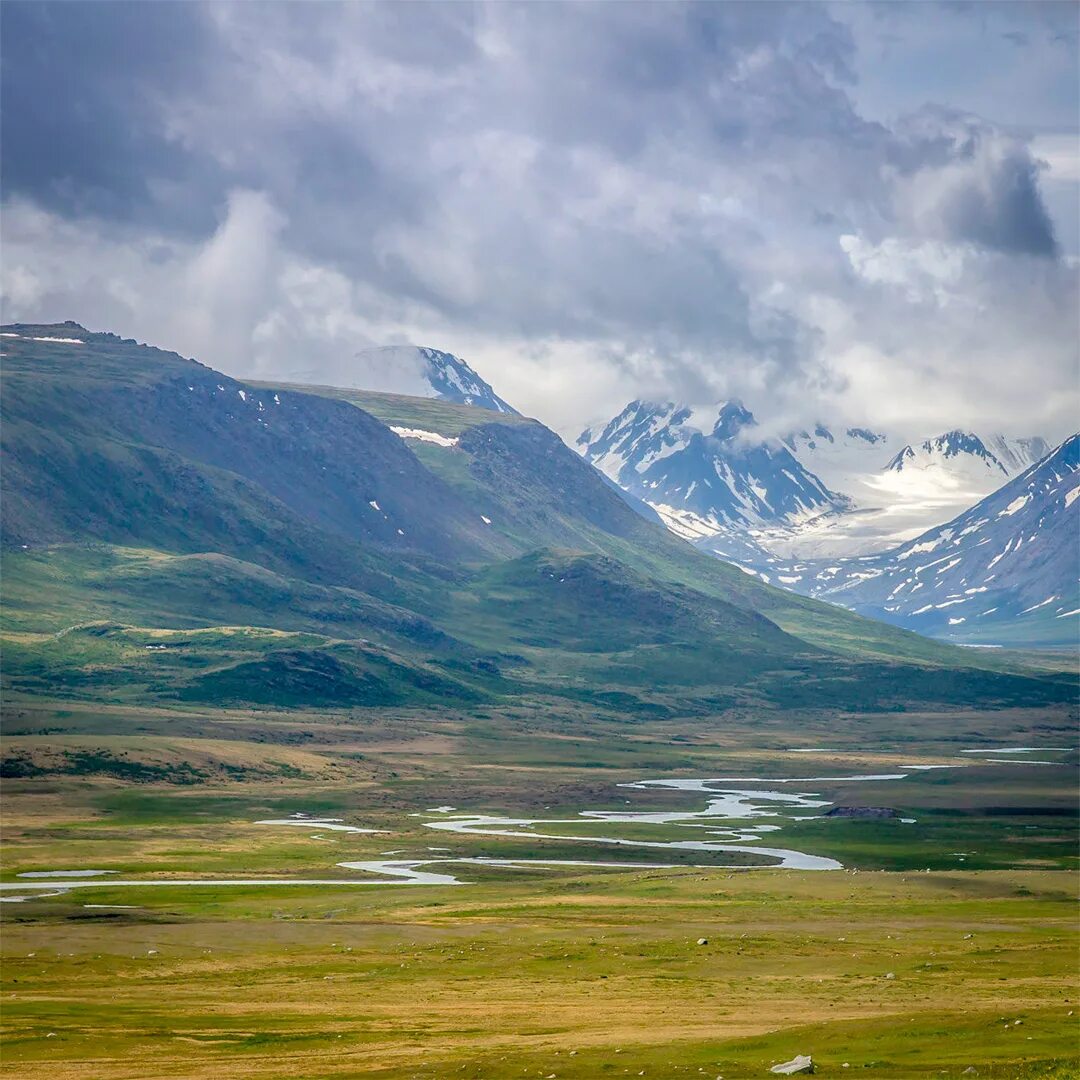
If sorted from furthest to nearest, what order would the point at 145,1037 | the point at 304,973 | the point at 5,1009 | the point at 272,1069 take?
the point at 304,973 → the point at 5,1009 → the point at 145,1037 → the point at 272,1069

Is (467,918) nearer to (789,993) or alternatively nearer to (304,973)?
(304,973)

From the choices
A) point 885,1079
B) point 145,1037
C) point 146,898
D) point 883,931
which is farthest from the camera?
point 146,898

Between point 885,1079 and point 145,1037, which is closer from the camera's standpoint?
point 885,1079

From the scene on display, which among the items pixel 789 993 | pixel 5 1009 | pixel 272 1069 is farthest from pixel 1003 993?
pixel 5 1009

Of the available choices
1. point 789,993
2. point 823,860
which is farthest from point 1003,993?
point 823,860

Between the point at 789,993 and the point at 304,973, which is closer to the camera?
the point at 789,993

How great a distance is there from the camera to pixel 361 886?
154375mm

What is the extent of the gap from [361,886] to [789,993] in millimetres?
75079

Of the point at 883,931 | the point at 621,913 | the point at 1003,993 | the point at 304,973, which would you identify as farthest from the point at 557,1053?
the point at 621,913

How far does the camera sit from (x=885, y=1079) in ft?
194

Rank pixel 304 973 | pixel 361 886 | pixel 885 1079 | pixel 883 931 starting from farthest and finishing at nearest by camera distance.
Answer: pixel 361 886
pixel 883 931
pixel 304 973
pixel 885 1079

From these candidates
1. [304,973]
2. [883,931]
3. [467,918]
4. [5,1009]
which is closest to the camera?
[5,1009]

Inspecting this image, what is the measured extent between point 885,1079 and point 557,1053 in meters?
14.0

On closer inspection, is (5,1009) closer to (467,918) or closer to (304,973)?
(304,973)
